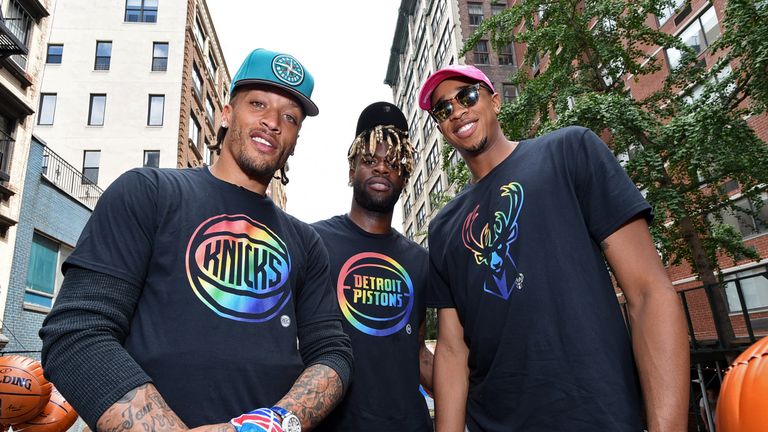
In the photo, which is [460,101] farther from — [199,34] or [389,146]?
[199,34]

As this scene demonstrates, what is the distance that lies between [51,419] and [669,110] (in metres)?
15.6

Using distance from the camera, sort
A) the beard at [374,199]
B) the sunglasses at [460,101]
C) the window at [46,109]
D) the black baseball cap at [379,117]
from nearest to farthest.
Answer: the sunglasses at [460,101] → the beard at [374,199] → the black baseball cap at [379,117] → the window at [46,109]

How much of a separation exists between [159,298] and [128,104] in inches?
1125

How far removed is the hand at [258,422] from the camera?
168 cm

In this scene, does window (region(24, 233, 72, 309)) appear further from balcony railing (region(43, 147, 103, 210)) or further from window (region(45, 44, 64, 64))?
window (region(45, 44, 64, 64))

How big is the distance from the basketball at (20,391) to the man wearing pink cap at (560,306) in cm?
693

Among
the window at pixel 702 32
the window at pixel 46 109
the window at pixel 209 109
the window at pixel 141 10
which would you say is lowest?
Answer: the window at pixel 702 32

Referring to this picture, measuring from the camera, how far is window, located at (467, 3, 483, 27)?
37750mm

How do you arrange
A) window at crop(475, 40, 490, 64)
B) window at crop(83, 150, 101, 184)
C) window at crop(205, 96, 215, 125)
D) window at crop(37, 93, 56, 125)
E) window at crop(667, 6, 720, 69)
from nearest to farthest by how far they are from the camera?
window at crop(667, 6, 720, 69) → window at crop(83, 150, 101, 184) → window at crop(37, 93, 56, 125) → window at crop(205, 96, 215, 125) → window at crop(475, 40, 490, 64)

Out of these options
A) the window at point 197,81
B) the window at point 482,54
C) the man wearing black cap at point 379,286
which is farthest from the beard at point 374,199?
the window at point 482,54

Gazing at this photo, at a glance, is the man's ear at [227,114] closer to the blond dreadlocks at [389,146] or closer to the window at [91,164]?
the blond dreadlocks at [389,146]

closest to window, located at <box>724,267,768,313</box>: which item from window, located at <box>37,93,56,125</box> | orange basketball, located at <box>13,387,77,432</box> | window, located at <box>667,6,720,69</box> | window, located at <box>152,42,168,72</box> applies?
window, located at <box>667,6,720,69</box>

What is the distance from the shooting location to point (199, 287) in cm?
196

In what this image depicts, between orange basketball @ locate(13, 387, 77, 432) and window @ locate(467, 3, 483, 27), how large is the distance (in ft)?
123
